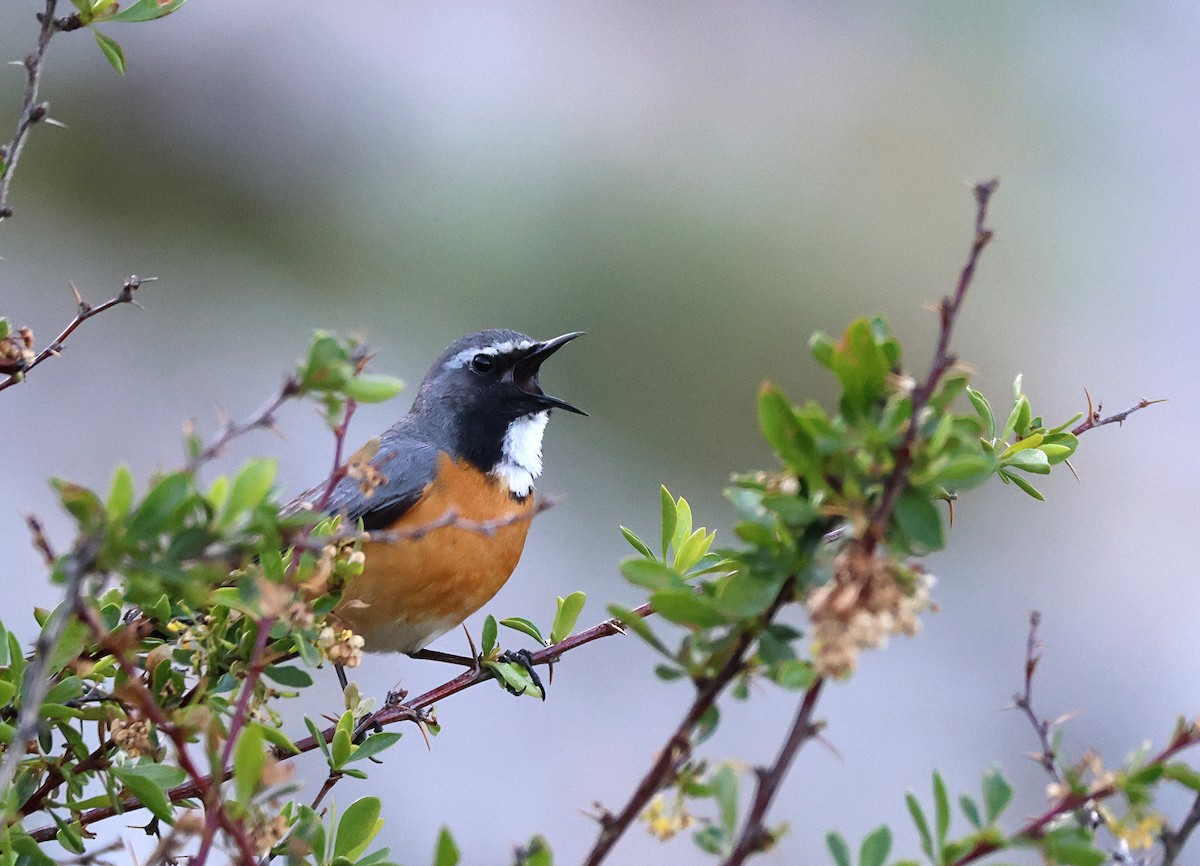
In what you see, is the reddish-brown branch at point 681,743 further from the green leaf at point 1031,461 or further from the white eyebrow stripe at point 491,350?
the white eyebrow stripe at point 491,350

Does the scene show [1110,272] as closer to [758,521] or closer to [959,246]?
[959,246]

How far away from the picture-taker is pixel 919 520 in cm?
105

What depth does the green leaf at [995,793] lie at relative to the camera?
108 centimetres

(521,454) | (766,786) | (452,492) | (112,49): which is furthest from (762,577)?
(521,454)

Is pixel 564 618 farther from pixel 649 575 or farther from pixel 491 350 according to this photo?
pixel 491 350

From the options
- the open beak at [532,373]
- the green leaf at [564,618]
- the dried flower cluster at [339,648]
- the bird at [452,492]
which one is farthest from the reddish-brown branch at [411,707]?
the open beak at [532,373]

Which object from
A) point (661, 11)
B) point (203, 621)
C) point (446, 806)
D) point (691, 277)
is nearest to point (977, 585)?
point (691, 277)

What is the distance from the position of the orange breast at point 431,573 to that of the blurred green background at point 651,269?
2535 mm

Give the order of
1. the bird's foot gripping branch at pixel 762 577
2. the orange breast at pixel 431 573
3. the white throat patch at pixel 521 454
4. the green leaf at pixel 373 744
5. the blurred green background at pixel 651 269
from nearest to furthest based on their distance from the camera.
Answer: the bird's foot gripping branch at pixel 762 577, the green leaf at pixel 373 744, the orange breast at pixel 431 573, the white throat patch at pixel 521 454, the blurred green background at pixel 651 269

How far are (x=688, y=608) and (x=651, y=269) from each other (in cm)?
681

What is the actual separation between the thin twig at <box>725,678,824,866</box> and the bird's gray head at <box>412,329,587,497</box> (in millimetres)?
2499

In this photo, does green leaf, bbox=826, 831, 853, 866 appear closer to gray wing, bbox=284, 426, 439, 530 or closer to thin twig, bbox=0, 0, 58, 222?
thin twig, bbox=0, 0, 58, 222

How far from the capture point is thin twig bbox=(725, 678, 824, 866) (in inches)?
39.3

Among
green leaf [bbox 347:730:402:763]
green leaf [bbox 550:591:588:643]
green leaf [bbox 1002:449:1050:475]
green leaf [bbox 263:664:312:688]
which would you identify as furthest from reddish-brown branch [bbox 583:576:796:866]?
green leaf [bbox 550:591:588:643]
